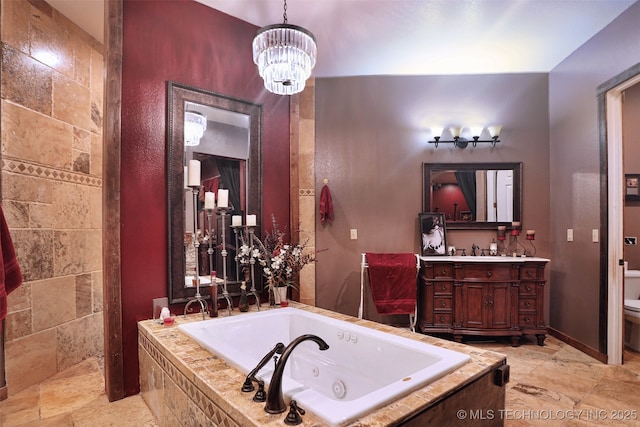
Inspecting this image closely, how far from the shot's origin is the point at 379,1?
259 centimetres

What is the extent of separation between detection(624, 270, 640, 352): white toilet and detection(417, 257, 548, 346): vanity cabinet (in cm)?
66

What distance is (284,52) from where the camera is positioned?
1.98 m

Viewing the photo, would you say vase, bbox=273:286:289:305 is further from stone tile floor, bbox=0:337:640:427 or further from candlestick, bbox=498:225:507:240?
candlestick, bbox=498:225:507:240

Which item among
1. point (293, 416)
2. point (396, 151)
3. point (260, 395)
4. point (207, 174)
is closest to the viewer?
point (293, 416)

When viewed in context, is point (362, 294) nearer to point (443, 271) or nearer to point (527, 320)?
point (443, 271)

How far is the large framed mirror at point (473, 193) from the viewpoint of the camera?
12.0ft

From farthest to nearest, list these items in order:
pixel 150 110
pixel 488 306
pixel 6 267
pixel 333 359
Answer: pixel 488 306
pixel 150 110
pixel 333 359
pixel 6 267

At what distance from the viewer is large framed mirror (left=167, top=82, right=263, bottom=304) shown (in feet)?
8.00

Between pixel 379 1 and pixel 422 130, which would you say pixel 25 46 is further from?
pixel 422 130

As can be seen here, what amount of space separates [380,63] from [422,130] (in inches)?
33.2

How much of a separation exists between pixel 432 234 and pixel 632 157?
2.37 m

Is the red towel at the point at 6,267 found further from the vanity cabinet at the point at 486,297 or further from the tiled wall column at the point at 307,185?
the vanity cabinet at the point at 486,297

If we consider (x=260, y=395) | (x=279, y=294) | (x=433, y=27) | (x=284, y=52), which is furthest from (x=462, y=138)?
(x=260, y=395)

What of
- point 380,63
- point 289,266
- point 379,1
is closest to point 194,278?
point 289,266
